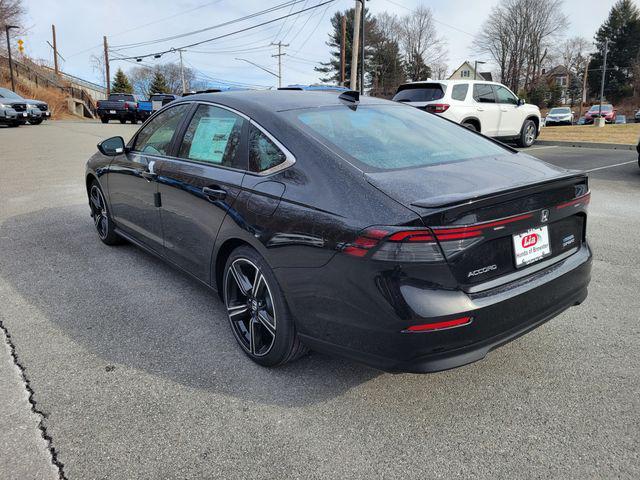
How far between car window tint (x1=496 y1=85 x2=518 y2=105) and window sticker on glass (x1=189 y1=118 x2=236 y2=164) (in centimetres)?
1142

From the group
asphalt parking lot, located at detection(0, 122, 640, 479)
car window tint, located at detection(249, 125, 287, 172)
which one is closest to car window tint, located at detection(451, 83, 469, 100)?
asphalt parking lot, located at detection(0, 122, 640, 479)

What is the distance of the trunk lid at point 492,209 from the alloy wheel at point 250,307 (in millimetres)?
939

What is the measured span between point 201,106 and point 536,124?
13852 mm

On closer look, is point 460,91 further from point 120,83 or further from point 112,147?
point 120,83

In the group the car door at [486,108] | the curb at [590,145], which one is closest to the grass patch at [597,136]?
the curb at [590,145]

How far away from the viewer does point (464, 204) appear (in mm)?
2141

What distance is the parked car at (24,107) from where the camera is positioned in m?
23.5

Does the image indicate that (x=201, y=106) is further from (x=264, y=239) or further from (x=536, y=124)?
(x=536, y=124)

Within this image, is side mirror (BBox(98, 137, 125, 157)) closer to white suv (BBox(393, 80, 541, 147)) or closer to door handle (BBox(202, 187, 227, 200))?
door handle (BBox(202, 187, 227, 200))

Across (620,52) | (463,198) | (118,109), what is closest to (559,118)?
(118,109)

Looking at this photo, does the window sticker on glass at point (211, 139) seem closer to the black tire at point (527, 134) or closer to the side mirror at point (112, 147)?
the side mirror at point (112, 147)

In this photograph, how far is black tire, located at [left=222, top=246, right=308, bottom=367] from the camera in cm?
267

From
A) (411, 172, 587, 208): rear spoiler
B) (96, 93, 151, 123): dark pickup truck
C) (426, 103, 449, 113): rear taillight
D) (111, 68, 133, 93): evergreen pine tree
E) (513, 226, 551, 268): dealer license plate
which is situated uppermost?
(111, 68, 133, 93): evergreen pine tree

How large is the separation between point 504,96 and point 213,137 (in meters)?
11.8
